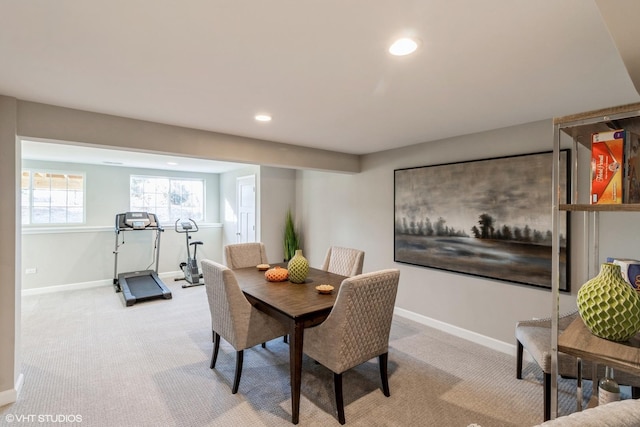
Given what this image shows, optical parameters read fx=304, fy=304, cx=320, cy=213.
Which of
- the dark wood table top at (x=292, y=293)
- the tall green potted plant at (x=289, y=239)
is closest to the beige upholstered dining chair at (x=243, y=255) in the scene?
the dark wood table top at (x=292, y=293)

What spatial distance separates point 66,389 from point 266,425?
1.65m

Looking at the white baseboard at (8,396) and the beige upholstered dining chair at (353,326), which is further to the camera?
the white baseboard at (8,396)

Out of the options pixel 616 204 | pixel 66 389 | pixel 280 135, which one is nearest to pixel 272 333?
pixel 66 389

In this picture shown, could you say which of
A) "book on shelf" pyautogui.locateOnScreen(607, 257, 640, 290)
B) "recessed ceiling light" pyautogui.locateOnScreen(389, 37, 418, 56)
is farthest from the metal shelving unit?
"recessed ceiling light" pyautogui.locateOnScreen(389, 37, 418, 56)

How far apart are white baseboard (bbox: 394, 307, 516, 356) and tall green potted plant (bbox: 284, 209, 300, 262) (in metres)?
2.21

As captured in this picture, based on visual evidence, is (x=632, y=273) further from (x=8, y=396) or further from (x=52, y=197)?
(x=52, y=197)

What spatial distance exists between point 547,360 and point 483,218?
1483 mm

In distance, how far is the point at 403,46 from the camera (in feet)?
4.88

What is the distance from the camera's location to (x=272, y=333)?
2.50 m

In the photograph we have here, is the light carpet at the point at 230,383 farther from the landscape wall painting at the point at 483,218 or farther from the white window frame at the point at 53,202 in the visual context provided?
the white window frame at the point at 53,202

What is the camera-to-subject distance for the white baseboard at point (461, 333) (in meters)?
3.00

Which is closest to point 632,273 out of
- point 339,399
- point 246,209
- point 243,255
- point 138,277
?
point 339,399

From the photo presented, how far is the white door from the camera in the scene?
18.6ft

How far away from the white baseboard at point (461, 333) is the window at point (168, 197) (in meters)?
5.08
